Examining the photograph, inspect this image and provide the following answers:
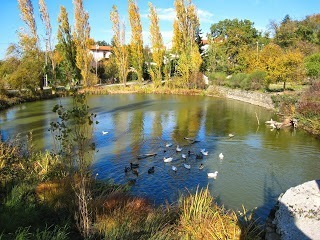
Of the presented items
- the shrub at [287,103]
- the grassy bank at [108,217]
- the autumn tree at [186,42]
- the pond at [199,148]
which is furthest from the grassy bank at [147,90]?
the grassy bank at [108,217]

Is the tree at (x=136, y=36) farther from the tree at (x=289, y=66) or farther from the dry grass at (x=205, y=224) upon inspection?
the dry grass at (x=205, y=224)

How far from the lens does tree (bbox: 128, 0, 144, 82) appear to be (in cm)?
4100

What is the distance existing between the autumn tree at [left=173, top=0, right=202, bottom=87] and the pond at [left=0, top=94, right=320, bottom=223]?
45.6 feet

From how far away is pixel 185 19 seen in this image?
39469 mm

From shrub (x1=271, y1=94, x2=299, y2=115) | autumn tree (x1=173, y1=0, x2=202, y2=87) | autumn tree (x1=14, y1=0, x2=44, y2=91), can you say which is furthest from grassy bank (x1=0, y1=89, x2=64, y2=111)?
shrub (x1=271, y1=94, x2=299, y2=115)

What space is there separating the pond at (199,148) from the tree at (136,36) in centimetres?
1868

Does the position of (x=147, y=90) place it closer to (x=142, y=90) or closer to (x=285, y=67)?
(x=142, y=90)

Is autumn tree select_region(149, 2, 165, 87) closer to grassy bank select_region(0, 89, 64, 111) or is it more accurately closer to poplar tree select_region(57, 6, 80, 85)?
poplar tree select_region(57, 6, 80, 85)

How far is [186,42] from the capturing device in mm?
39594

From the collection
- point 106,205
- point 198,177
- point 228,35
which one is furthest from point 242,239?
point 228,35

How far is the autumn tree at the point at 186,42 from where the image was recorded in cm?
3794

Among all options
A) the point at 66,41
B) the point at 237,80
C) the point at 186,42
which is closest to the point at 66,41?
the point at 66,41

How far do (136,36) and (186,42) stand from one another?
716 centimetres

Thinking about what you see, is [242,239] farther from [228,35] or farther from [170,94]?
[228,35]
